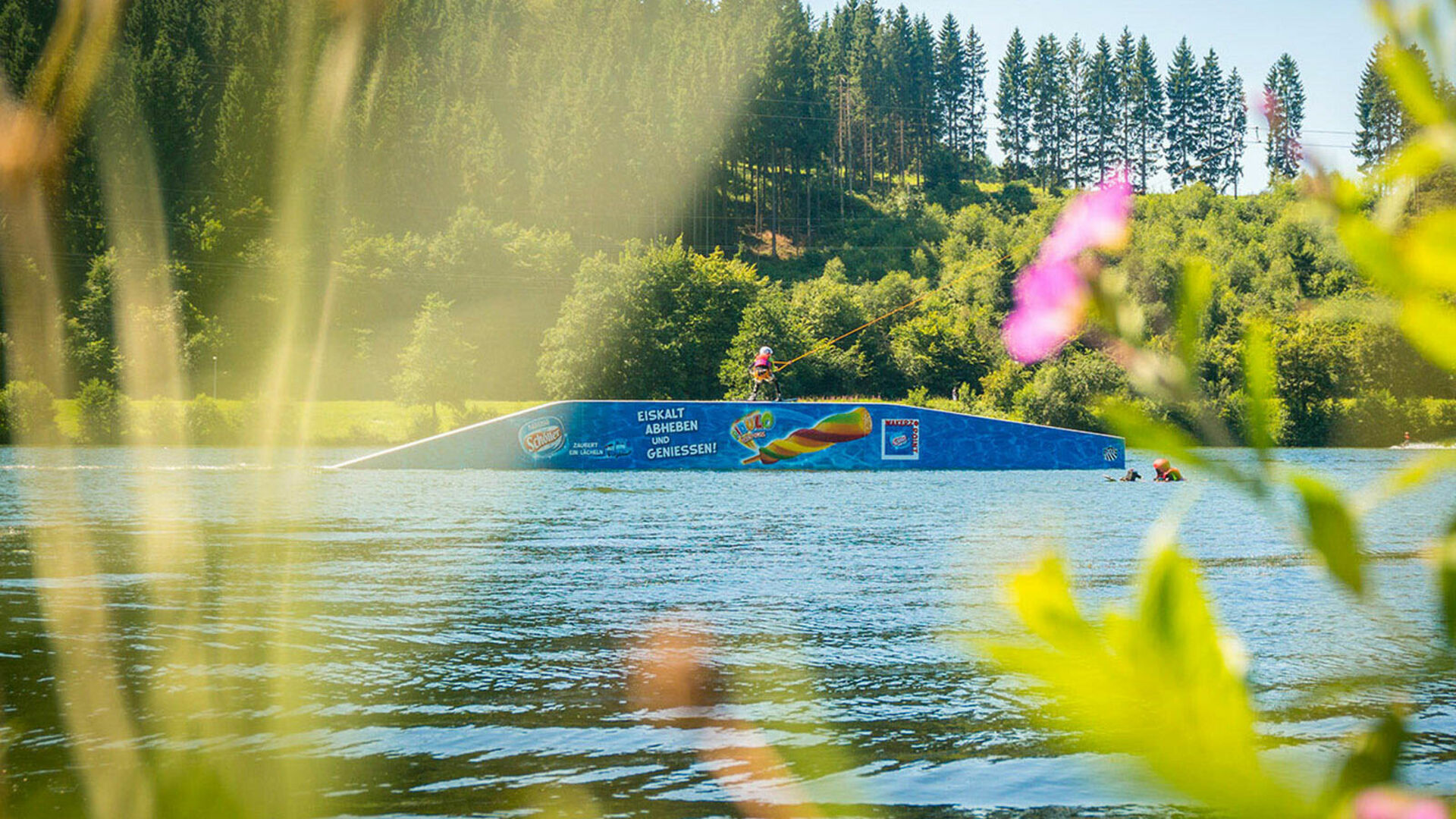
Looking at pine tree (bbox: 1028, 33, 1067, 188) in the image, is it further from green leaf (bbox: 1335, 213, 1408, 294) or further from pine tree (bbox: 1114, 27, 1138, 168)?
green leaf (bbox: 1335, 213, 1408, 294)

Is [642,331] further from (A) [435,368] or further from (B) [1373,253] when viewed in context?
(B) [1373,253]

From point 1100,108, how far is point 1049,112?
517cm

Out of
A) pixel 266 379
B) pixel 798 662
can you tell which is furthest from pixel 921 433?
pixel 266 379

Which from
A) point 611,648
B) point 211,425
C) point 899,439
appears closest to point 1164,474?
point 899,439

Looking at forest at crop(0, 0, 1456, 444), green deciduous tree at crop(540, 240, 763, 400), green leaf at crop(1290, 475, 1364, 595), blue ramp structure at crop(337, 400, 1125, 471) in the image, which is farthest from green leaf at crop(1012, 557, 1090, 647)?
green deciduous tree at crop(540, 240, 763, 400)

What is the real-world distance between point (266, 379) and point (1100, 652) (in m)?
71.9

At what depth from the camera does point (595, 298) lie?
6153cm

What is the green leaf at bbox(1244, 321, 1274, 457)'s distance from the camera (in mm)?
649

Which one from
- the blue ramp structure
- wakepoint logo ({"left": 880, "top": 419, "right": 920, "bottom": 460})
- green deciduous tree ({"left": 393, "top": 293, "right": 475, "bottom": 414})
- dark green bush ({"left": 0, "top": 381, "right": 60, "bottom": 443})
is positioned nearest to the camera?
the blue ramp structure

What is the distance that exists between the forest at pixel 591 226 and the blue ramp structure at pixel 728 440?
15.0m

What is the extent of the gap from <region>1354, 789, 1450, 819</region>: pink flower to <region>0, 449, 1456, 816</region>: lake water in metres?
0.08

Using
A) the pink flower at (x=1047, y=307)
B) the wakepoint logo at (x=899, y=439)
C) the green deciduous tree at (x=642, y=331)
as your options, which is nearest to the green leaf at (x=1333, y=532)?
the pink flower at (x=1047, y=307)

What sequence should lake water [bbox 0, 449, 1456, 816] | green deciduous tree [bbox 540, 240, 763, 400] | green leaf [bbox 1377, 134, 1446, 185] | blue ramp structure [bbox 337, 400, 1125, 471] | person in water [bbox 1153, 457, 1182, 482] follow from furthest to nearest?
green deciduous tree [bbox 540, 240, 763, 400], blue ramp structure [bbox 337, 400, 1125, 471], person in water [bbox 1153, 457, 1182, 482], lake water [bbox 0, 449, 1456, 816], green leaf [bbox 1377, 134, 1446, 185]

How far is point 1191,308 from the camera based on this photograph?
2.16 ft
